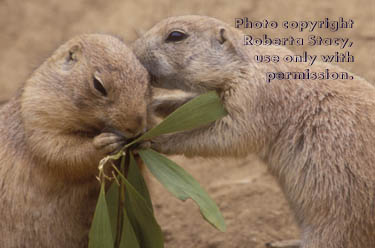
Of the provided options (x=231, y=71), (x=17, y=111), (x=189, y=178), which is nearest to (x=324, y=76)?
(x=231, y=71)

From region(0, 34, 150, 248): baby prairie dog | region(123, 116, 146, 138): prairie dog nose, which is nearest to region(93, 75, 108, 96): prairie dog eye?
region(0, 34, 150, 248): baby prairie dog

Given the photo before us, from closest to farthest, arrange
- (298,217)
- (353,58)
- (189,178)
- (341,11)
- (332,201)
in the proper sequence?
(189,178), (332,201), (298,217), (353,58), (341,11)

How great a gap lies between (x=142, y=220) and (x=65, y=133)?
31.4 inches

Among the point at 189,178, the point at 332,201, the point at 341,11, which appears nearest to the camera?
the point at 189,178

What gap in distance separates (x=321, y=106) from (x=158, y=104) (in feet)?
4.05

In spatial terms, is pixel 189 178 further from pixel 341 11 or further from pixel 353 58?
pixel 341 11

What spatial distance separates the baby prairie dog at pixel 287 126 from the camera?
13.3 ft

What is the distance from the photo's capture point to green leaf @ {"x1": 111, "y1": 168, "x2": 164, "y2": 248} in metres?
3.77

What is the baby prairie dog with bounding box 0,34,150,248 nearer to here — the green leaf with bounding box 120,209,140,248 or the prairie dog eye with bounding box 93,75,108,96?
the prairie dog eye with bounding box 93,75,108,96

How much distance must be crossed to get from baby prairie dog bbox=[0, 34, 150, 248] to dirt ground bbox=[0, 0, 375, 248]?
0.80 meters

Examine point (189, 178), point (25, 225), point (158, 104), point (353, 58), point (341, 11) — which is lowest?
point (25, 225)

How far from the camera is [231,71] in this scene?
430 centimetres

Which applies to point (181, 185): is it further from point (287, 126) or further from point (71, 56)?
point (71, 56)

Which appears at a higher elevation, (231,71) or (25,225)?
(231,71)
